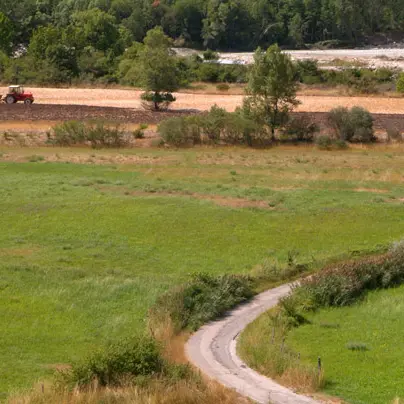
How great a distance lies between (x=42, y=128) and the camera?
6184 cm

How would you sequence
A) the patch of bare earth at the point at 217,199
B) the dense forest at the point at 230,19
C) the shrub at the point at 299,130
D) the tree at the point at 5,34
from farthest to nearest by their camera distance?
the dense forest at the point at 230,19 → the tree at the point at 5,34 → the shrub at the point at 299,130 → the patch of bare earth at the point at 217,199

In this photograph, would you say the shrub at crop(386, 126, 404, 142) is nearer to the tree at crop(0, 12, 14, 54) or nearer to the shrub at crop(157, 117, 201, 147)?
the shrub at crop(157, 117, 201, 147)

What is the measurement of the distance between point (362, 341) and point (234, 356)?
133 inches

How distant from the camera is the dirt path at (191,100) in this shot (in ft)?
249

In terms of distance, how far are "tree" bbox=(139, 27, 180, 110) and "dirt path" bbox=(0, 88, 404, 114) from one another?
168cm

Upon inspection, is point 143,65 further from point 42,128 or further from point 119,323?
point 119,323

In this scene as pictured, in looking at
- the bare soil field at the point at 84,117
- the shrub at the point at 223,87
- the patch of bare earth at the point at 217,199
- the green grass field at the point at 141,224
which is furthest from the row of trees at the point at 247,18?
the patch of bare earth at the point at 217,199

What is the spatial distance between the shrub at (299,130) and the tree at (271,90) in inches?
21.4

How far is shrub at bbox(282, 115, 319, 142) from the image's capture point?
5836 centimetres

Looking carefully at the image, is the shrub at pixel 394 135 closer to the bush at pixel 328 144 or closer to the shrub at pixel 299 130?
the bush at pixel 328 144

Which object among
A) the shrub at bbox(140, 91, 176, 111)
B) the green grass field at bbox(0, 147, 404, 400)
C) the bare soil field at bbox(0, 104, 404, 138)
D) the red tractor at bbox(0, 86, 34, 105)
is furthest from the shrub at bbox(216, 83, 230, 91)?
the green grass field at bbox(0, 147, 404, 400)

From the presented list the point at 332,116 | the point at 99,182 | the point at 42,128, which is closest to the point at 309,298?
the point at 99,182

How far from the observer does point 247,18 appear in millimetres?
159875

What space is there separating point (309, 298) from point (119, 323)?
17.7 feet
